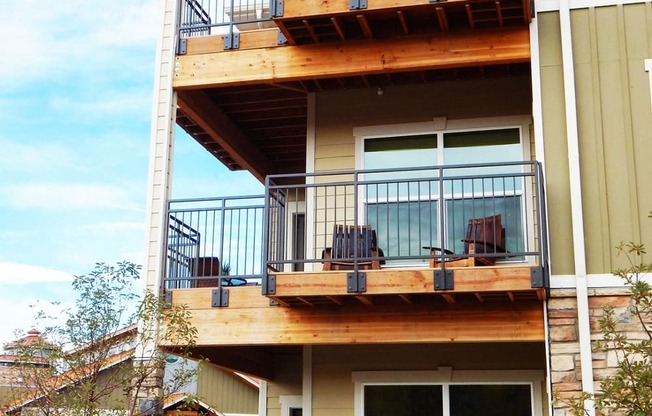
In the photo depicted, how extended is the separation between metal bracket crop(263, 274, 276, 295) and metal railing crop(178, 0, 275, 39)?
3.21 meters

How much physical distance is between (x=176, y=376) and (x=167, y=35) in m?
4.56

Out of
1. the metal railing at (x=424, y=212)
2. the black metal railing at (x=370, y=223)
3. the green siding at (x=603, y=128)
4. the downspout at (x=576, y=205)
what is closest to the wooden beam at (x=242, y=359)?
the black metal railing at (x=370, y=223)

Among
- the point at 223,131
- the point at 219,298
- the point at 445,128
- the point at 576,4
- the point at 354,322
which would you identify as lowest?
the point at 354,322

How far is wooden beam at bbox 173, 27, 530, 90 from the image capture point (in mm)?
10259

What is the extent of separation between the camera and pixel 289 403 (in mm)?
13797

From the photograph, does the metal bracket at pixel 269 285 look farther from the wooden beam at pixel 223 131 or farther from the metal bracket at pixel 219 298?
the wooden beam at pixel 223 131

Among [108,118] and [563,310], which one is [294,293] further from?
[108,118]

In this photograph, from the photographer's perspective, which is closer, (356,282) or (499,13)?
(356,282)

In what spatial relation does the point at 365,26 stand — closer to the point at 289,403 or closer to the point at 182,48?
the point at 182,48

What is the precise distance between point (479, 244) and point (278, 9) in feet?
11.7

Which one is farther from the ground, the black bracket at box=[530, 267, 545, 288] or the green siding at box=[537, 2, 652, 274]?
the green siding at box=[537, 2, 652, 274]

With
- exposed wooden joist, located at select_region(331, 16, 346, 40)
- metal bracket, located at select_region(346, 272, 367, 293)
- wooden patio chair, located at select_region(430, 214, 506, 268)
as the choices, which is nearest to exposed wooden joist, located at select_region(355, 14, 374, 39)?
exposed wooden joist, located at select_region(331, 16, 346, 40)

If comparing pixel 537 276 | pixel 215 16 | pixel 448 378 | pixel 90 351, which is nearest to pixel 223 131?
pixel 215 16

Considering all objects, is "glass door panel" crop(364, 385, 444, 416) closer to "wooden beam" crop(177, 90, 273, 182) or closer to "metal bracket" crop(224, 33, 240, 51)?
"wooden beam" crop(177, 90, 273, 182)
